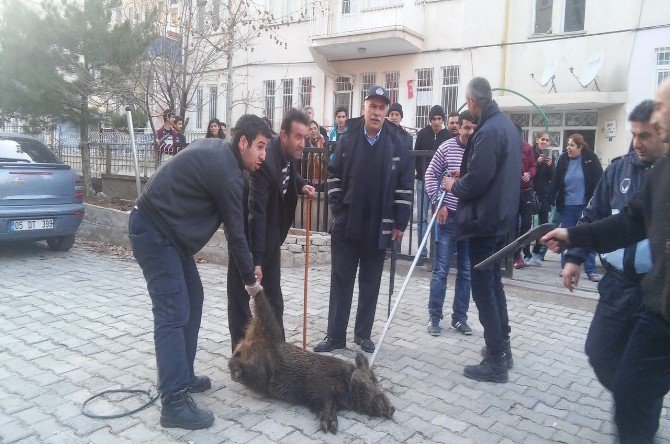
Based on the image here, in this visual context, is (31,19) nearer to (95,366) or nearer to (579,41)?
(95,366)

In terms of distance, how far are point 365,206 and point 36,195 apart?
5786 mm

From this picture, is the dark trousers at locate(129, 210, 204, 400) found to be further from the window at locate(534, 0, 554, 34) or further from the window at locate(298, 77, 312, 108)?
the window at locate(298, 77, 312, 108)

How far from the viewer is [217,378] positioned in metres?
4.18

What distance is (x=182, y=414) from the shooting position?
338 cm

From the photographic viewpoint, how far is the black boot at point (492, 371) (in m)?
4.26

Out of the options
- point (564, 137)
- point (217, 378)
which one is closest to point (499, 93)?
point (564, 137)

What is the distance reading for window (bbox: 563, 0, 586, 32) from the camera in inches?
552

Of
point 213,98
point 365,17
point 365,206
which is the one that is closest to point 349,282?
point 365,206

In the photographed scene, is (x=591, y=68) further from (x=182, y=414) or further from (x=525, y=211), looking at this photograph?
(x=182, y=414)

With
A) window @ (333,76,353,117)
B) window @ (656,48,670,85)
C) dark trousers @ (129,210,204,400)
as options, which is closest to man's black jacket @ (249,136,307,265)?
dark trousers @ (129,210,204,400)

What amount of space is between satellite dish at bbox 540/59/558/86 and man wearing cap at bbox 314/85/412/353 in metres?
10.8

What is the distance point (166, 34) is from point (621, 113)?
36.6 feet

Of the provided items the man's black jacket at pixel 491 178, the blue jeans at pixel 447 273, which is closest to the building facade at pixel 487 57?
the blue jeans at pixel 447 273

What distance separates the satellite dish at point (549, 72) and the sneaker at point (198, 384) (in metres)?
13.0
